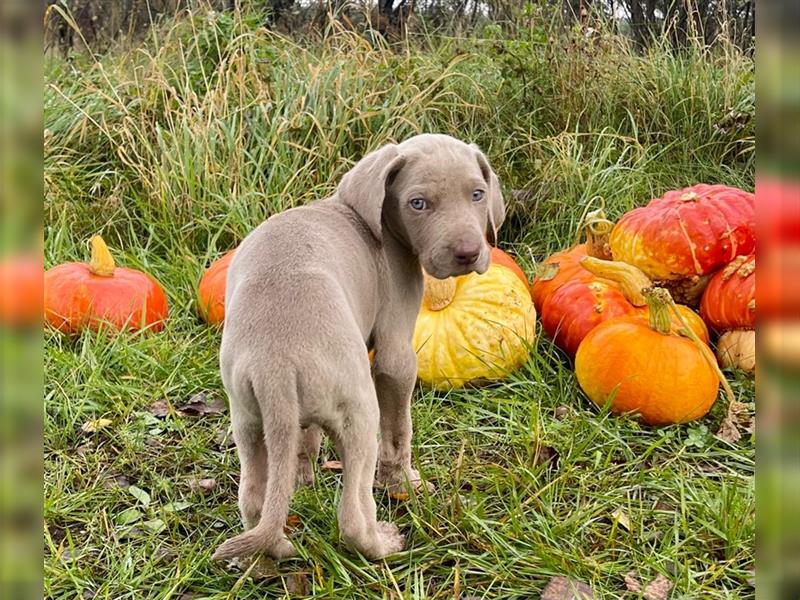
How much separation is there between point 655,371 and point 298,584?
1937mm

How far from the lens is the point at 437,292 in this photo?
433 centimetres

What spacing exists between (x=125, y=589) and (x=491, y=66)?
6.26 m

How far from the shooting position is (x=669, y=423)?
3.81m

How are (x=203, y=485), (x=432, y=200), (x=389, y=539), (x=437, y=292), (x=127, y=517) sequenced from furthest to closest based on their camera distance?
(x=437, y=292), (x=203, y=485), (x=127, y=517), (x=432, y=200), (x=389, y=539)

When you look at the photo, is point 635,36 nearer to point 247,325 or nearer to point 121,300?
point 121,300

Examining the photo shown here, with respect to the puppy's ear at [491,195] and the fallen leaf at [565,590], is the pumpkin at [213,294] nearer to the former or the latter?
the puppy's ear at [491,195]

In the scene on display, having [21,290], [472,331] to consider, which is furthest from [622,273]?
[21,290]

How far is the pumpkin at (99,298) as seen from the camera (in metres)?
4.69

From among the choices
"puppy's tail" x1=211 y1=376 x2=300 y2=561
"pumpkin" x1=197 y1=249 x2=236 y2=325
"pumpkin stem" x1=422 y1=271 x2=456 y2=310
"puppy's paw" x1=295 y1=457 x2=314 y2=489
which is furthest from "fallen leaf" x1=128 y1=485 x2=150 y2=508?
"pumpkin stem" x1=422 y1=271 x2=456 y2=310

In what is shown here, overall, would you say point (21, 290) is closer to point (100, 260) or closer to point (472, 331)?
point (472, 331)

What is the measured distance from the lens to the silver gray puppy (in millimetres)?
2365

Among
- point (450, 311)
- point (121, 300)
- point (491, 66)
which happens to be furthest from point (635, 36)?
point (121, 300)

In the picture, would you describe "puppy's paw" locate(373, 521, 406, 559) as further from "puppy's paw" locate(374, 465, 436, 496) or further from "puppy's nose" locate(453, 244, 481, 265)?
"puppy's nose" locate(453, 244, 481, 265)

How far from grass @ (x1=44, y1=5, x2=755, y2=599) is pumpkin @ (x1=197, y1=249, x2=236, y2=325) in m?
0.13
